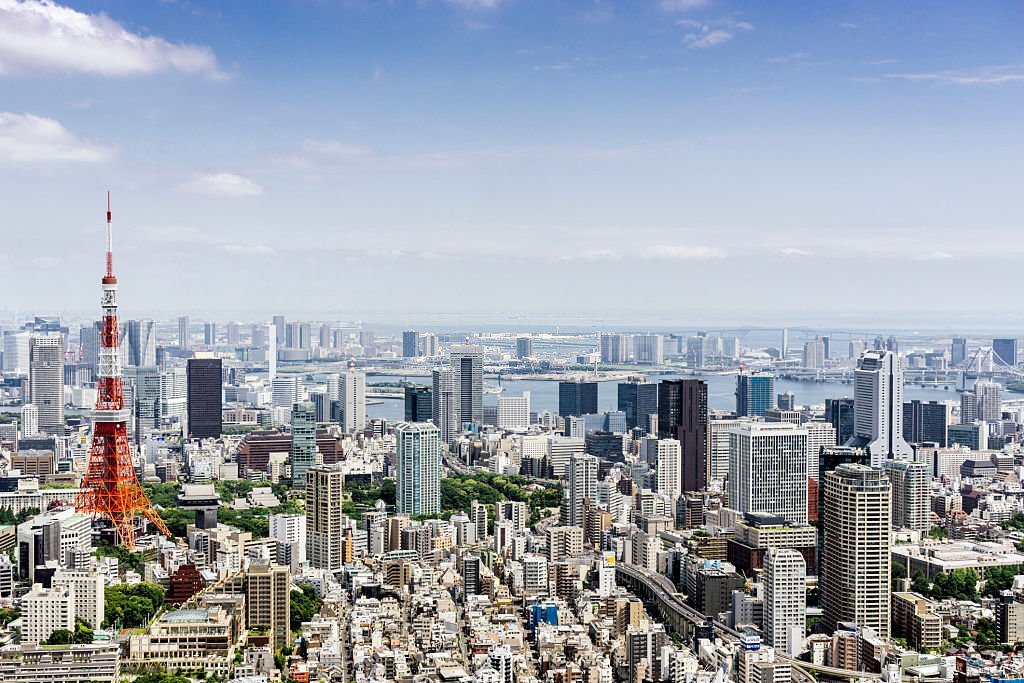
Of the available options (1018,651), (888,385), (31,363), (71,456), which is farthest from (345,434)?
(1018,651)

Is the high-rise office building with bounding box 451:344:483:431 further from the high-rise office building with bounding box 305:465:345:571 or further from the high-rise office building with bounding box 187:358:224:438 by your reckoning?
the high-rise office building with bounding box 305:465:345:571

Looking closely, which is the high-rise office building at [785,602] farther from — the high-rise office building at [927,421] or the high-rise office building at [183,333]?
the high-rise office building at [183,333]

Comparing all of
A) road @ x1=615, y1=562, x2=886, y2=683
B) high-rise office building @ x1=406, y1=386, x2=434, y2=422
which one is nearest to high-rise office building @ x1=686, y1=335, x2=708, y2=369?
high-rise office building @ x1=406, y1=386, x2=434, y2=422

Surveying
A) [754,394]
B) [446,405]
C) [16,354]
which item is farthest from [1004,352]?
[16,354]

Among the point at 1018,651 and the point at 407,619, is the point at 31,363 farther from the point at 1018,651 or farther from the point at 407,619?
the point at 1018,651

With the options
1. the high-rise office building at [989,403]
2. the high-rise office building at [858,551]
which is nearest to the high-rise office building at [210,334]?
the high-rise office building at [989,403]

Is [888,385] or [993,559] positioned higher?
[888,385]
